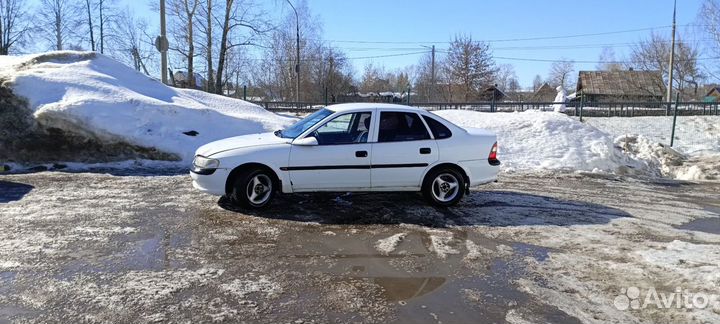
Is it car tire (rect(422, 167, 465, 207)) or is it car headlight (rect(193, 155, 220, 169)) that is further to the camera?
car tire (rect(422, 167, 465, 207))

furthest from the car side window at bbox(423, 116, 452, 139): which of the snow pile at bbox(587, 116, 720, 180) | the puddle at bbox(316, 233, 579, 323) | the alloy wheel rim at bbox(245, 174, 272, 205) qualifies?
the snow pile at bbox(587, 116, 720, 180)

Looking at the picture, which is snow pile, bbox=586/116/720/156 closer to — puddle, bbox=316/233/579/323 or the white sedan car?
the white sedan car

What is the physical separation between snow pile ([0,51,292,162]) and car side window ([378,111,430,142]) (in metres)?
5.58

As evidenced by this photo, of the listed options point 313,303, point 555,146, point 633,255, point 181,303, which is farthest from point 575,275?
point 555,146

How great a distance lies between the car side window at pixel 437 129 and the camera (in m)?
7.54

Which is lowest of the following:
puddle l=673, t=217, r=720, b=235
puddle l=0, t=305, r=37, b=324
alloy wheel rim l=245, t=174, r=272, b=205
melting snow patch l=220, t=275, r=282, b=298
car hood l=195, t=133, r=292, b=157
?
puddle l=0, t=305, r=37, b=324

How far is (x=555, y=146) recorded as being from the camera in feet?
43.0

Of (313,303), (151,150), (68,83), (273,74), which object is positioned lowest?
(313,303)

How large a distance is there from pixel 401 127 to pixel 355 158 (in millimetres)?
847

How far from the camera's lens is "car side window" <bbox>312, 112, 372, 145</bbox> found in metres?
7.18

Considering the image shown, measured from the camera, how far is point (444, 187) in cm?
754

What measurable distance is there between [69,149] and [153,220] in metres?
5.76

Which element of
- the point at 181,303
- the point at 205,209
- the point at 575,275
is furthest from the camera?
the point at 205,209

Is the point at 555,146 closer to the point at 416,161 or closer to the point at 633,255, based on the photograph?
the point at 416,161
